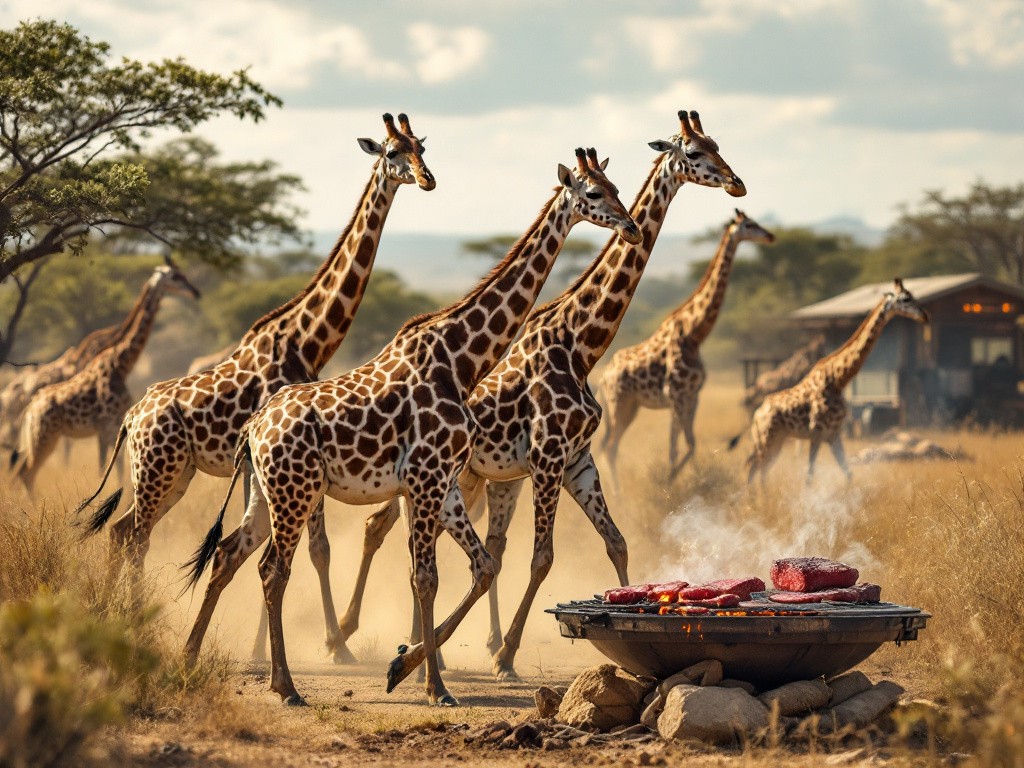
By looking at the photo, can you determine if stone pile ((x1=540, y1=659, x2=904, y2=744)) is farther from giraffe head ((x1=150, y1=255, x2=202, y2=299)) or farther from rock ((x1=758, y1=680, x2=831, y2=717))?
giraffe head ((x1=150, y1=255, x2=202, y2=299))

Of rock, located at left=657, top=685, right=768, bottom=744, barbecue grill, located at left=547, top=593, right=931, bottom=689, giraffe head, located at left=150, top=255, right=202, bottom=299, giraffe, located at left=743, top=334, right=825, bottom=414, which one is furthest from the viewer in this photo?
giraffe, located at left=743, top=334, right=825, bottom=414

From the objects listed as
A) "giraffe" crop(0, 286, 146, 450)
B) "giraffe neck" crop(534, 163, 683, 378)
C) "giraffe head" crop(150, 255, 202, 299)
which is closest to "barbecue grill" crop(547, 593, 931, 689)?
"giraffe neck" crop(534, 163, 683, 378)

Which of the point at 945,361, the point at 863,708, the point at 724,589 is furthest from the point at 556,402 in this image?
the point at 945,361

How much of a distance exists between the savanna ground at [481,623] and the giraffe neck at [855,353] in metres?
1.30

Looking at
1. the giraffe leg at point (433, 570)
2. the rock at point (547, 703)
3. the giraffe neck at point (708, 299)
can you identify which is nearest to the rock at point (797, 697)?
the rock at point (547, 703)

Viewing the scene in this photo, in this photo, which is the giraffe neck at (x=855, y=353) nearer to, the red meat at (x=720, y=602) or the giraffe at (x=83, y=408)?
the giraffe at (x=83, y=408)

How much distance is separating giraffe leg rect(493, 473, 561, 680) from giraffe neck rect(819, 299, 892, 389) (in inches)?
318

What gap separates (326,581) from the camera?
11.8 m

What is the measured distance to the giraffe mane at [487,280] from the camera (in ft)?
33.3

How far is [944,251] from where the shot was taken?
166ft

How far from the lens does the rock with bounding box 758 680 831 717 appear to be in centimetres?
822

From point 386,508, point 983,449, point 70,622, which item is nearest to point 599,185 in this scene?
point 386,508

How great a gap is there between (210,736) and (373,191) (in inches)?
183

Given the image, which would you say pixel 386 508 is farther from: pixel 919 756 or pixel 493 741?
pixel 919 756
